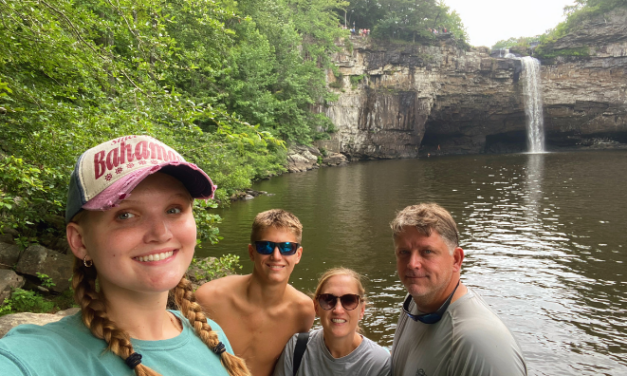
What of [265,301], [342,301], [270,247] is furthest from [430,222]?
[265,301]

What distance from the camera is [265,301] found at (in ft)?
11.3

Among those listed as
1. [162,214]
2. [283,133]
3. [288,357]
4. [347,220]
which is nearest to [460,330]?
[288,357]

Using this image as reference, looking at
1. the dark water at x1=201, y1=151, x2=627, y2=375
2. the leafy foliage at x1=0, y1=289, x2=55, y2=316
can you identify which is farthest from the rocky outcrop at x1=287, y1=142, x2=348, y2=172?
the leafy foliage at x1=0, y1=289, x2=55, y2=316

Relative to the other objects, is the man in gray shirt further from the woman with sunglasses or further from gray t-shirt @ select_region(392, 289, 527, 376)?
the woman with sunglasses

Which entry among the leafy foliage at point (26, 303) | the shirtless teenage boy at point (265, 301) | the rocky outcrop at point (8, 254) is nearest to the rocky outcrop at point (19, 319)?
the leafy foliage at point (26, 303)

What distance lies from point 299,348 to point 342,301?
62cm

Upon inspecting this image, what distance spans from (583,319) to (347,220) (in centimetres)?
892

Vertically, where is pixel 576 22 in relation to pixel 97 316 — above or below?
above

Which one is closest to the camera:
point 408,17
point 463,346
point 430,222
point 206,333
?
point 206,333

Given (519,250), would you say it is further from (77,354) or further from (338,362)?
(77,354)

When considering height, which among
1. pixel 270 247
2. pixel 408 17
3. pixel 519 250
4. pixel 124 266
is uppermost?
pixel 408 17

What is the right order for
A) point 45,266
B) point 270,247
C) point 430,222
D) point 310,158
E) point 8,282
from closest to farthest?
1. point 430,222
2. point 270,247
3. point 8,282
4. point 45,266
5. point 310,158

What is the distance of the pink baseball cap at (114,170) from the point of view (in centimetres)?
117

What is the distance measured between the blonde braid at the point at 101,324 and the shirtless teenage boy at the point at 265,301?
2094 millimetres
